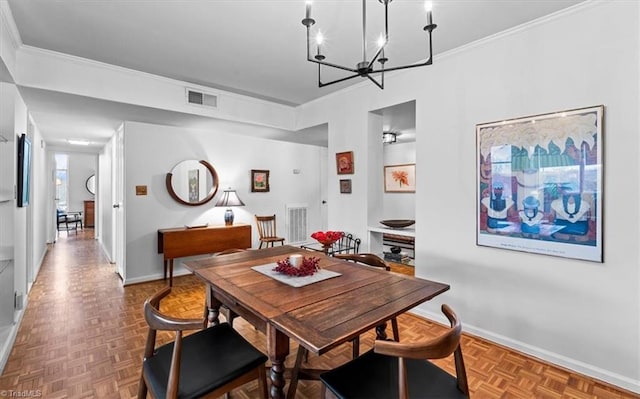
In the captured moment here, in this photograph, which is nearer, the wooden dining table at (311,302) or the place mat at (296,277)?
the wooden dining table at (311,302)

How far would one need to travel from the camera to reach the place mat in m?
1.69

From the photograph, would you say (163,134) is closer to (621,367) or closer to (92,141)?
(92,141)

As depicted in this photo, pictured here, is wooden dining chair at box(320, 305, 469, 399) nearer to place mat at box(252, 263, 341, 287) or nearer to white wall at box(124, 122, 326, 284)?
place mat at box(252, 263, 341, 287)

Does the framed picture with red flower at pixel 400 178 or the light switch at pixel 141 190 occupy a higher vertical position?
the framed picture with red flower at pixel 400 178

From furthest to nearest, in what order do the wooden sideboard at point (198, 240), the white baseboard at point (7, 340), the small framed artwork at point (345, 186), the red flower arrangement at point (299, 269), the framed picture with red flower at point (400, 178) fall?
the framed picture with red flower at point (400, 178), the wooden sideboard at point (198, 240), the small framed artwork at point (345, 186), the white baseboard at point (7, 340), the red flower arrangement at point (299, 269)

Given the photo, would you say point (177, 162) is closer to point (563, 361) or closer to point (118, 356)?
point (118, 356)

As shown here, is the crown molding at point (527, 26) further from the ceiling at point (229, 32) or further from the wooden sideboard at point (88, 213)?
the wooden sideboard at point (88, 213)

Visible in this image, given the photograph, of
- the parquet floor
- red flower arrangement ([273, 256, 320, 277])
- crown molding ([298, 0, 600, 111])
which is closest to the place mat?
red flower arrangement ([273, 256, 320, 277])

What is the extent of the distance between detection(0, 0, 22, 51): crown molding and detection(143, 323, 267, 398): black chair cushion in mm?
2534

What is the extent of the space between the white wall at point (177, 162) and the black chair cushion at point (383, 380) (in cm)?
379

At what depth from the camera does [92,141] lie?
19.6ft

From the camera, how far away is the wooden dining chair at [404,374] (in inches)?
41.6

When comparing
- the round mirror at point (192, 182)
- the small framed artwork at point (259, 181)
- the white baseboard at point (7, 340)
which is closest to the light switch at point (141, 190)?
the round mirror at point (192, 182)

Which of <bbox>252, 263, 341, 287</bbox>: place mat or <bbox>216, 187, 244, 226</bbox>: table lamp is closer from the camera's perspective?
<bbox>252, 263, 341, 287</bbox>: place mat
